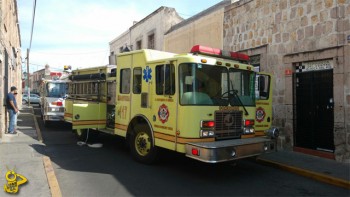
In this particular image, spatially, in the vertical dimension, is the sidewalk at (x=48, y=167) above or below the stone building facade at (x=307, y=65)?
below

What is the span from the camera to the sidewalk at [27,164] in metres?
5.79

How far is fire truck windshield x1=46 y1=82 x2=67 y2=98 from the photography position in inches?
635

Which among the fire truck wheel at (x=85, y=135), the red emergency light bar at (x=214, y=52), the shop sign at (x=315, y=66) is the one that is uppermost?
the red emergency light bar at (x=214, y=52)

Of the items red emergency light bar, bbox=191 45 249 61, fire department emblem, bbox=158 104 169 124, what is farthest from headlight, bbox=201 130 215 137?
red emergency light bar, bbox=191 45 249 61

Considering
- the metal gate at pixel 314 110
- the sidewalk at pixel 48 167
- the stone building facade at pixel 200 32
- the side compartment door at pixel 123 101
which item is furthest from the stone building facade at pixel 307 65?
the side compartment door at pixel 123 101

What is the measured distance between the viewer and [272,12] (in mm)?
10508

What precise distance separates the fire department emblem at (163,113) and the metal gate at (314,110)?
4385 millimetres

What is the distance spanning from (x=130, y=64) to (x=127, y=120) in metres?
1.38

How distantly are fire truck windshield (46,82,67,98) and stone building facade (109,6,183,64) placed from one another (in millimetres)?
3394

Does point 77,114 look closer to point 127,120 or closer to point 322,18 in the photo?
point 127,120

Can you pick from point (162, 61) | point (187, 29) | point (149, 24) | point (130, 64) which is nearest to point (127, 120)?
point (130, 64)

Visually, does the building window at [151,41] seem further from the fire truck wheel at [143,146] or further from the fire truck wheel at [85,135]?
the fire truck wheel at [143,146]

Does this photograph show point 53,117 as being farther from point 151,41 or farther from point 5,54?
point 151,41

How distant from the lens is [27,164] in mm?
7473
